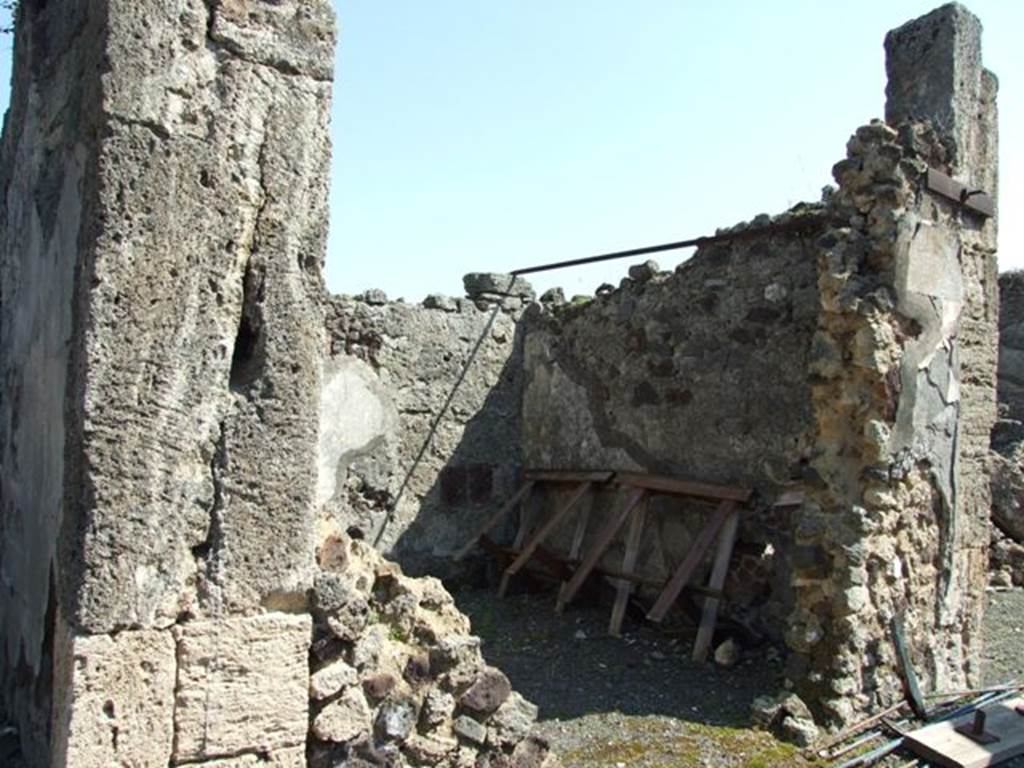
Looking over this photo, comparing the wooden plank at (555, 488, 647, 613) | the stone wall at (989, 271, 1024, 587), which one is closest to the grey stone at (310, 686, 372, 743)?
the wooden plank at (555, 488, 647, 613)

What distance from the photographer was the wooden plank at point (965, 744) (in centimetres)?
385

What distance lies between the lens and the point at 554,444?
7262 mm

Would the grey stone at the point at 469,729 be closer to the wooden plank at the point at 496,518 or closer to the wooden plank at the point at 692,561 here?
the wooden plank at the point at 692,561

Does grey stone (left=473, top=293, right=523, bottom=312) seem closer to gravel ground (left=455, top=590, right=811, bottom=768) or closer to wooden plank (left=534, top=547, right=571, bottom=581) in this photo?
wooden plank (left=534, top=547, right=571, bottom=581)

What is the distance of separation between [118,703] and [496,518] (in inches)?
190

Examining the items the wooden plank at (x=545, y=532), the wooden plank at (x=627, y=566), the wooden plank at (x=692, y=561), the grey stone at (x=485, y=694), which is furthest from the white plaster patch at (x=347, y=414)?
the grey stone at (x=485, y=694)

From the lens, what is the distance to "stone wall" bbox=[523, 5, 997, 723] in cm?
450

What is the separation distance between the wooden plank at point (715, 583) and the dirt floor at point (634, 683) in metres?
0.13

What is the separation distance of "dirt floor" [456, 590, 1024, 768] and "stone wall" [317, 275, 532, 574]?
70cm

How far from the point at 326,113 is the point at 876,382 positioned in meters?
2.86

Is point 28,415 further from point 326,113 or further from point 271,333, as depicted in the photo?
point 326,113

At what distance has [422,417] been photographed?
7.09 m

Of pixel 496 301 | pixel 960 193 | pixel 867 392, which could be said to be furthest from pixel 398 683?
pixel 496 301

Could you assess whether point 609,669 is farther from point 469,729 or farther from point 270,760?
point 270,760
